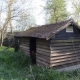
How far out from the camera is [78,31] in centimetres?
1093

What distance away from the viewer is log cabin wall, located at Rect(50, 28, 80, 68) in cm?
940

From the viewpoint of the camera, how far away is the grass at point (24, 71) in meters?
7.60

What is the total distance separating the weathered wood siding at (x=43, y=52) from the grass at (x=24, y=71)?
0.58 m

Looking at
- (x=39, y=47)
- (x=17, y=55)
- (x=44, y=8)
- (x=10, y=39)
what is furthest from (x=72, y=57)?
(x=44, y=8)

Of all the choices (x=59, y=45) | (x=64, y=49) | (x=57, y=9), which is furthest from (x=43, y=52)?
(x=57, y=9)

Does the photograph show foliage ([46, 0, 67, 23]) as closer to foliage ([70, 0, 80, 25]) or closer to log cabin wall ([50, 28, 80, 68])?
foliage ([70, 0, 80, 25])

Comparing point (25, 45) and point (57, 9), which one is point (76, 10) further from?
point (25, 45)

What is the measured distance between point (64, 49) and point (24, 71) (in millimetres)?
3574

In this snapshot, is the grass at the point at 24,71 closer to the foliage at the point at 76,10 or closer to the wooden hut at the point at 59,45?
the wooden hut at the point at 59,45

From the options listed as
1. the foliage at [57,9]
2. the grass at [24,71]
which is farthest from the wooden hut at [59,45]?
the foliage at [57,9]

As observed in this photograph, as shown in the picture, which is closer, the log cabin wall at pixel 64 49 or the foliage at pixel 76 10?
the log cabin wall at pixel 64 49

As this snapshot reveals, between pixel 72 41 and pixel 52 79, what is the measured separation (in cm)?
451

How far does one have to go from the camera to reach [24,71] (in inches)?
377

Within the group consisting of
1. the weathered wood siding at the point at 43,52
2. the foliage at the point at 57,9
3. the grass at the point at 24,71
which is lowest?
the grass at the point at 24,71
